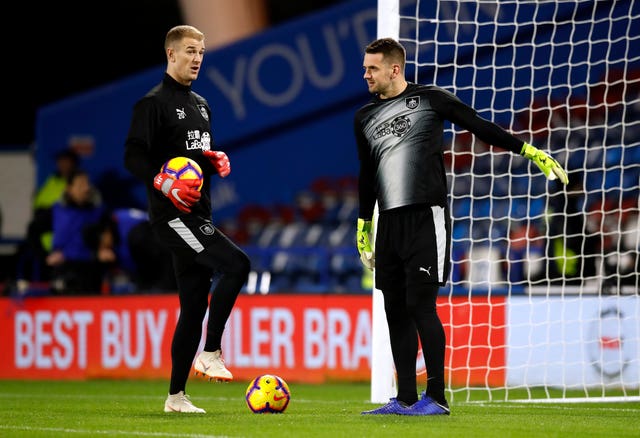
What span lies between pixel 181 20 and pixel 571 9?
7.60 meters

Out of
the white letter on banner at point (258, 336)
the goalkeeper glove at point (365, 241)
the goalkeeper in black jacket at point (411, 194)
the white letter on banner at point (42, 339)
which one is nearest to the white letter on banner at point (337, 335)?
the white letter on banner at point (258, 336)

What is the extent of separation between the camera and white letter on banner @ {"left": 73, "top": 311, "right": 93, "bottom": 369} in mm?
11750

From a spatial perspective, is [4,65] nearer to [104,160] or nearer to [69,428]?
[104,160]

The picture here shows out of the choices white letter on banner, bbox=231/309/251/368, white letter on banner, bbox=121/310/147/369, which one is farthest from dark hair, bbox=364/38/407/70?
white letter on banner, bbox=121/310/147/369

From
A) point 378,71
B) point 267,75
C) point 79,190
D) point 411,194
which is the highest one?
→ point 267,75

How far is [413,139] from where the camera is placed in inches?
261

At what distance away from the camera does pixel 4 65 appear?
20.5m

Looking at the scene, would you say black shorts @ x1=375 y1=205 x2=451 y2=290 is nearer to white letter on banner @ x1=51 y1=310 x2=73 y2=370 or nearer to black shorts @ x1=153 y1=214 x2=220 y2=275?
black shorts @ x1=153 y1=214 x2=220 y2=275

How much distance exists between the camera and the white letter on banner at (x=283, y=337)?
11.0 metres

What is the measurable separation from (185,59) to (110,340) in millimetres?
5564

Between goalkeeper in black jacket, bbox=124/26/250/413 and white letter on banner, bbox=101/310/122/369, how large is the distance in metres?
4.95

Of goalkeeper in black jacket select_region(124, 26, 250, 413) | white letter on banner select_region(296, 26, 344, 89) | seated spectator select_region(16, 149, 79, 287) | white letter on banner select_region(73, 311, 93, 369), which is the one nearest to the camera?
goalkeeper in black jacket select_region(124, 26, 250, 413)

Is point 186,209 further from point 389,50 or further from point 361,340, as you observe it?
point 361,340

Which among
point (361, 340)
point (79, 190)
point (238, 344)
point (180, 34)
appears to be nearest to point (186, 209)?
point (180, 34)
